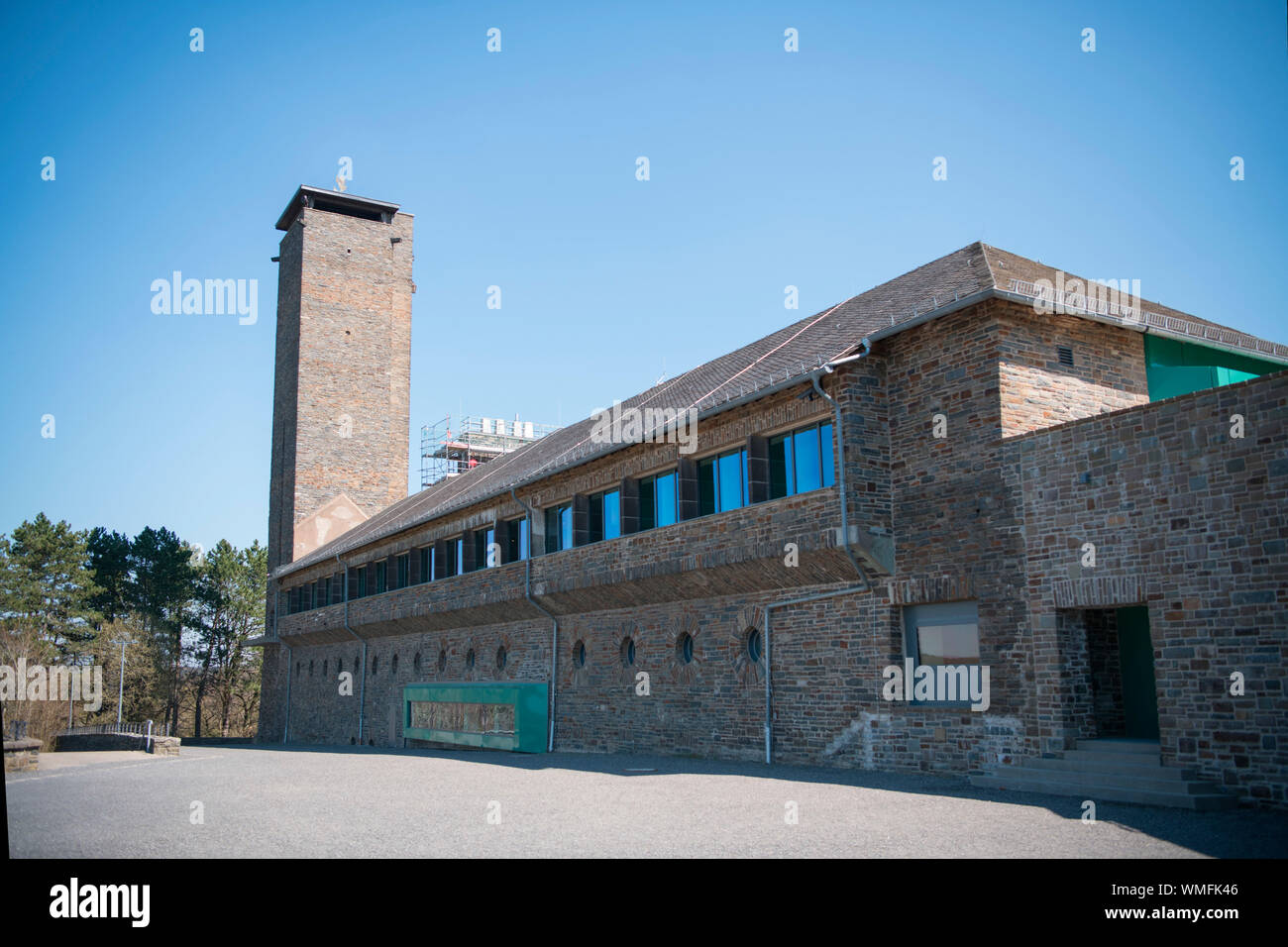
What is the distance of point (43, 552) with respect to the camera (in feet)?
171

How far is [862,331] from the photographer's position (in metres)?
15.2

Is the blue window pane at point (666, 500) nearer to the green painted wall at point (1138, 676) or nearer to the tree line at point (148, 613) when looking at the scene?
the green painted wall at point (1138, 676)

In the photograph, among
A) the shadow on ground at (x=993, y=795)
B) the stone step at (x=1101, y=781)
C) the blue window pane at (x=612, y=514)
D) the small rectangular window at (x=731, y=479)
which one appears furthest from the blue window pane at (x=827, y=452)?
the blue window pane at (x=612, y=514)

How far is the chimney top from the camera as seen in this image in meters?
43.4

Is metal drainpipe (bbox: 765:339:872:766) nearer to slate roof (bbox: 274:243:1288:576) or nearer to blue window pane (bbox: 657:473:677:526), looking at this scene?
slate roof (bbox: 274:243:1288:576)

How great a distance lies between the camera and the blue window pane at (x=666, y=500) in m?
18.3

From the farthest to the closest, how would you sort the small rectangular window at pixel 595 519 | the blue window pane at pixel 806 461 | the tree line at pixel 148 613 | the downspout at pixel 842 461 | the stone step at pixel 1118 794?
the tree line at pixel 148 613
the small rectangular window at pixel 595 519
the blue window pane at pixel 806 461
the downspout at pixel 842 461
the stone step at pixel 1118 794

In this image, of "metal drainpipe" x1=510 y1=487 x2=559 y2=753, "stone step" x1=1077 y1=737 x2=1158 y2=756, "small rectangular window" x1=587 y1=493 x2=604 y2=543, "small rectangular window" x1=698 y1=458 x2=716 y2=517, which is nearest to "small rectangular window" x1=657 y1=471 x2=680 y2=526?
"small rectangular window" x1=698 y1=458 x2=716 y2=517

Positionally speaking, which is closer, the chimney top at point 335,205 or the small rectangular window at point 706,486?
the small rectangular window at point 706,486

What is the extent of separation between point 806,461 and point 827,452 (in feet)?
1.71

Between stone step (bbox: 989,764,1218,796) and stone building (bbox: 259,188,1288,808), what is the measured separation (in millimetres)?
34

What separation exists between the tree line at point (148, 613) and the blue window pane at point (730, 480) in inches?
1562
